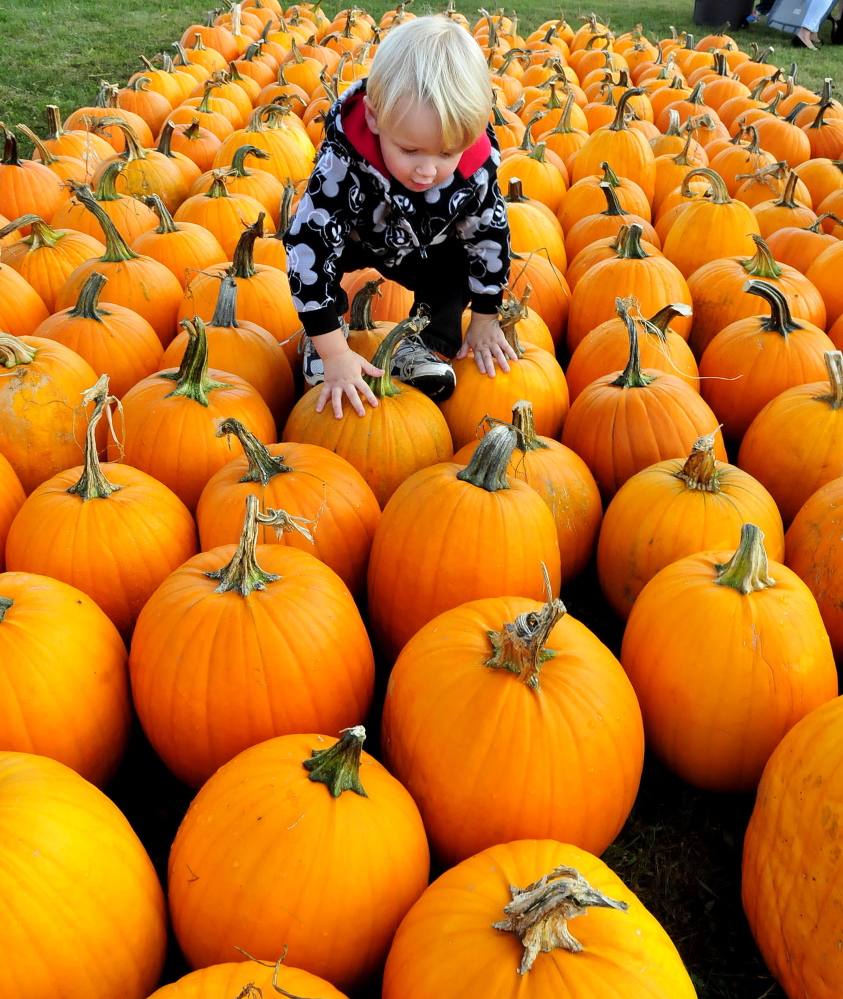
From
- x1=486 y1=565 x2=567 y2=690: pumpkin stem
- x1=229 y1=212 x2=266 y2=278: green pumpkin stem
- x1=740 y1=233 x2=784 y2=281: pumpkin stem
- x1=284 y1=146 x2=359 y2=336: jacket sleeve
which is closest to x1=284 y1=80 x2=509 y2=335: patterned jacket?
x1=284 y1=146 x2=359 y2=336: jacket sleeve

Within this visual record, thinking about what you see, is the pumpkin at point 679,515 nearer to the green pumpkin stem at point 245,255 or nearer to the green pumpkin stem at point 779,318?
the green pumpkin stem at point 779,318

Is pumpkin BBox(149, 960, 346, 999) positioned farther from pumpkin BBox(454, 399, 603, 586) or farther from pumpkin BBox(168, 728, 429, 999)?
pumpkin BBox(454, 399, 603, 586)

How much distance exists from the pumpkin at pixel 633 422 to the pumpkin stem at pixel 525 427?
11.7 inches

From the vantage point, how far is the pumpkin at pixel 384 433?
2582mm

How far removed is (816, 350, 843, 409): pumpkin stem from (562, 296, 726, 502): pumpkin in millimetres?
342

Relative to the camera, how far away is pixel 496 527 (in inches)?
82.5

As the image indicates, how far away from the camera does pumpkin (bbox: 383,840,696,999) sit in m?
1.21

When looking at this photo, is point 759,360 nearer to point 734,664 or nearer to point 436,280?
point 436,280

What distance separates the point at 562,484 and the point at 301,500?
2.54 feet

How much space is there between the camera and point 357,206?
2.70 metres

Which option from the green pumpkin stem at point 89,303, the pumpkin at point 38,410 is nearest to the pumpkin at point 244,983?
the pumpkin at point 38,410

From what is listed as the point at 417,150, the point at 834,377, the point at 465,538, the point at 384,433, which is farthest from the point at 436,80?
the point at 834,377

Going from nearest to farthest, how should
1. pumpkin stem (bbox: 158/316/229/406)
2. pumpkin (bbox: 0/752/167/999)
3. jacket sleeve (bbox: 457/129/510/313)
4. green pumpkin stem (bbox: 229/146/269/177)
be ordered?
pumpkin (bbox: 0/752/167/999)
pumpkin stem (bbox: 158/316/229/406)
jacket sleeve (bbox: 457/129/510/313)
green pumpkin stem (bbox: 229/146/269/177)

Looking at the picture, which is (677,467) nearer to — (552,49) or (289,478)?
(289,478)
